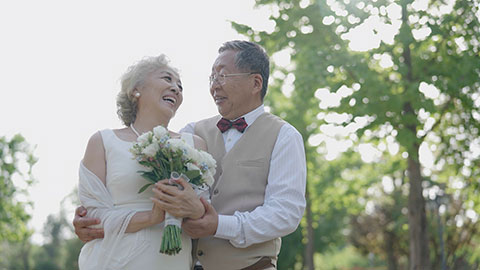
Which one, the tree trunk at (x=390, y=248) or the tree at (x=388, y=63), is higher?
the tree at (x=388, y=63)

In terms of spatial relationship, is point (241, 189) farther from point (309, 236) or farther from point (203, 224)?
point (309, 236)

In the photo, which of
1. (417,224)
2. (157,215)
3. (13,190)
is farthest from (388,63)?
(13,190)

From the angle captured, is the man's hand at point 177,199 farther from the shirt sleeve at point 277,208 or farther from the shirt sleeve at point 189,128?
the shirt sleeve at point 189,128

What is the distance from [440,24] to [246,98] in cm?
695

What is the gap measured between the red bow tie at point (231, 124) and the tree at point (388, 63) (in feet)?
19.3

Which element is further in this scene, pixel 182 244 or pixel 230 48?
pixel 230 48

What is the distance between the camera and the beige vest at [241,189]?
3.54m

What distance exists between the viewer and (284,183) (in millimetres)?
3529

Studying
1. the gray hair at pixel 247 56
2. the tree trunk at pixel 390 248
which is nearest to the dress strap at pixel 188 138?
the gray hair at pixel 247 56

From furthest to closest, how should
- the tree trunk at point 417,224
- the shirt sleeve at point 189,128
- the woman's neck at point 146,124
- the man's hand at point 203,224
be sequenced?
the tree trunk at point 417,224
the shirt sleeve at point 189,128
the woman's neck at point 146,124
the man's hand at point 203,224

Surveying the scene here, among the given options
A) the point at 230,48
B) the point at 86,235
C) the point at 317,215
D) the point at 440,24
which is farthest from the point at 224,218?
the point at 317,215

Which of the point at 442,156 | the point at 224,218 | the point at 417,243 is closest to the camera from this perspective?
the point at 224,218

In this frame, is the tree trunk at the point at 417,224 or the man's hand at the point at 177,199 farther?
the tree trunk at the point at 417,224

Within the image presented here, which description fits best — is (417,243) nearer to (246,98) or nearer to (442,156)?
(442,156)
